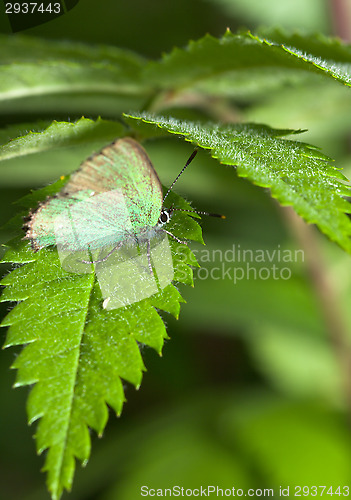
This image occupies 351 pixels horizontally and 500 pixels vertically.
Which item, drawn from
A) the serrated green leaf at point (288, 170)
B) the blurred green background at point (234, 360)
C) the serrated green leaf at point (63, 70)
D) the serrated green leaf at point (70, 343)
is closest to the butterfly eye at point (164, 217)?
the serrated green leaf at point (70, 343)

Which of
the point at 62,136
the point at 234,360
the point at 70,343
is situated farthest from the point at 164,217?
the point at 234,360

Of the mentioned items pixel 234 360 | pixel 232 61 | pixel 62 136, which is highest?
pixel 232 61

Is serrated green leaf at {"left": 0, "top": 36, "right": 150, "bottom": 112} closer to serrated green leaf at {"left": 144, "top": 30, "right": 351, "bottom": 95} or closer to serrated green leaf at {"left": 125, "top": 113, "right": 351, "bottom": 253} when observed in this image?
serrated green leaf at {"left": 144, "top": 30, "right": 351, "bottom": 95}

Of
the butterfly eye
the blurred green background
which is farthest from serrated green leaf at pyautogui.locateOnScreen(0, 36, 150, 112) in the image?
the butterfly eye

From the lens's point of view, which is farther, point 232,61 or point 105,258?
point 232,61

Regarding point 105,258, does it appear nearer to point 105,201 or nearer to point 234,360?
point 105,201

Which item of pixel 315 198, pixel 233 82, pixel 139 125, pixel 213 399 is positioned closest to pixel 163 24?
pixel 233 82

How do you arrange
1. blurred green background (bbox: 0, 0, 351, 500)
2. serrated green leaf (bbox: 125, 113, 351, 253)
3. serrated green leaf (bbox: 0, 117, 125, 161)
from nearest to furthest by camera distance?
serrated green leaf (bbox: 125, 113, 351, 253)
serrated green leaf (bbox: 0, 117, 125, 161)
blurred green background (bbox: 0, 0, 351, 500)
